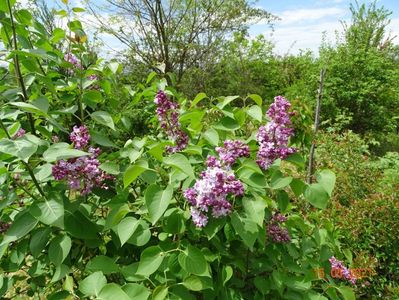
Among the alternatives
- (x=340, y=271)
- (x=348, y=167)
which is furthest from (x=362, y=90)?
(x=340, y=271)

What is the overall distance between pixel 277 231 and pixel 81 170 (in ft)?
2.53

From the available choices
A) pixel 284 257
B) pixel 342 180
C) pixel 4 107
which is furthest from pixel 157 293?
pixel 342 180

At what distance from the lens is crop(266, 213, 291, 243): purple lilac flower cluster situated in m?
1.52

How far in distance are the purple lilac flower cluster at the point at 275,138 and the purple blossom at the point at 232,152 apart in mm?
58

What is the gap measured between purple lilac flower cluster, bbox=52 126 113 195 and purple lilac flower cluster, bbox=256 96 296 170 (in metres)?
0.58

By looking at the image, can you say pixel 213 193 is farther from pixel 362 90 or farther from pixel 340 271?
pixel 362 90

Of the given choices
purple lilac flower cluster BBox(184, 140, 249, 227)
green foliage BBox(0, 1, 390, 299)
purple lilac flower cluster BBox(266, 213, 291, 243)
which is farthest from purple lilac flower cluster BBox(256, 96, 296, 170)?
purple lilac flower cluster BBox(266, 213, 291, 243)

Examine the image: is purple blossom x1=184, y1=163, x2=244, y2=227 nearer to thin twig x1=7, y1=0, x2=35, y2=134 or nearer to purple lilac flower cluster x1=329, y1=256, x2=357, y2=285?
thin twig x1=7, y1=0, x2=35, y2=134

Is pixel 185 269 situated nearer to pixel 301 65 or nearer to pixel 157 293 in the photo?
pixel 157 293

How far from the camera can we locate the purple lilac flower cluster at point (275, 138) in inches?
53.1

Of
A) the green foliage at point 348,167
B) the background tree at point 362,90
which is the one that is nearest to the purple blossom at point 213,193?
the green foliage at point 348,167

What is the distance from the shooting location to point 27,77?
1494 millimetres

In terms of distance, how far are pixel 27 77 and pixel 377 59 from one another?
9.50 meters

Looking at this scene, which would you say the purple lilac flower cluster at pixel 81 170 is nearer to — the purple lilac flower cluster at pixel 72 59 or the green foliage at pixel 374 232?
the purple lilac flower cluster at pixel 72 59
